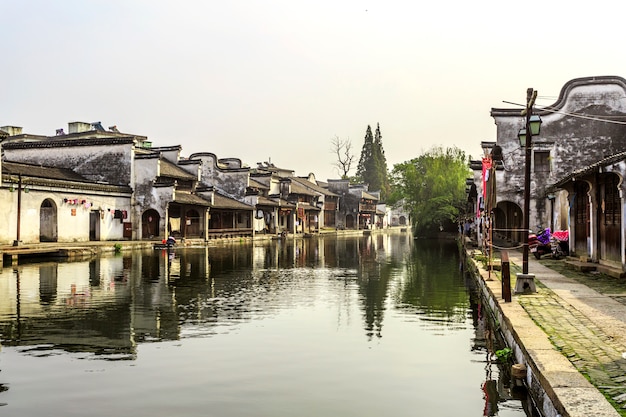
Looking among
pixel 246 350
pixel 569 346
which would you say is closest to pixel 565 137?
pixel 569 346

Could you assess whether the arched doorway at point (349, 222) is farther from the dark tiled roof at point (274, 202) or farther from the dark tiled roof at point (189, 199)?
the dark tiled roof at point (189, 199)

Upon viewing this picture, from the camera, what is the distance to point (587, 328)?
28.8ft

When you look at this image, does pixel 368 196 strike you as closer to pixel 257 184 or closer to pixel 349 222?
pixel 349 222

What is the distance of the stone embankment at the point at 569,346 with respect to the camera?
17.9 ft

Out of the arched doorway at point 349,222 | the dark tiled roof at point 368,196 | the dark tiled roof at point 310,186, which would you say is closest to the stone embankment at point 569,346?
the dark tiled roof at point 310,186

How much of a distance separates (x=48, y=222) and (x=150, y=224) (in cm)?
836

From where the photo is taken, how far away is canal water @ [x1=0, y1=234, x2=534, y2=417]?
22.7 ft

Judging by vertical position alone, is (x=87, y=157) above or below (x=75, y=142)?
below

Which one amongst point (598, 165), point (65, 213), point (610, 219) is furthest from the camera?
point (65, 213)

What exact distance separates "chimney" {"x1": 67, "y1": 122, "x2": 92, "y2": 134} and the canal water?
151 ft

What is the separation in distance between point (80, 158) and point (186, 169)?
8604 mm

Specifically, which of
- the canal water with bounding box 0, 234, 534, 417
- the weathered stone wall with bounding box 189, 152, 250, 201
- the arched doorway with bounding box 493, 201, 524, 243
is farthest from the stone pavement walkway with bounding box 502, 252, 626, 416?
the weathered stone wall with bounding box 189, 152, 250, 201

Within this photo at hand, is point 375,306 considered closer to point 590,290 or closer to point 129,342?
point 590,290

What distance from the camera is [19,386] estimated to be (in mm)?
7457
